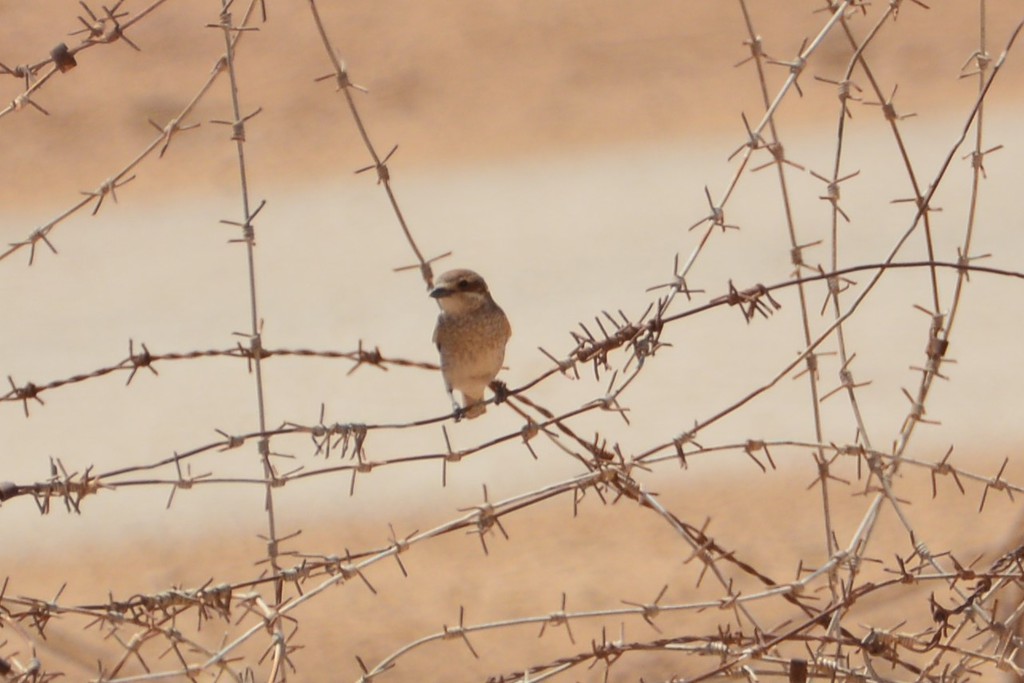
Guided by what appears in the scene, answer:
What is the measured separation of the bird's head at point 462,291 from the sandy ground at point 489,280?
1.04 meters

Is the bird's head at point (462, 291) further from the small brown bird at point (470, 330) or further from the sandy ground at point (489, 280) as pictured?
the sandy ground at point (489, 280)

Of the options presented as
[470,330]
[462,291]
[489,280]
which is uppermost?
[489,280]

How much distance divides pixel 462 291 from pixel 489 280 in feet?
19.3

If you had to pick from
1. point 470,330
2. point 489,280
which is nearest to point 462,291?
point 470,330

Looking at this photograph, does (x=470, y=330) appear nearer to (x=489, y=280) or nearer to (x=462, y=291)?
(x=462, y=291)

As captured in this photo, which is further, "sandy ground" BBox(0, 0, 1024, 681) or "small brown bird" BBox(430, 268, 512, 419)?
"sandy ground" BBox(0, 0, 1024, 681)

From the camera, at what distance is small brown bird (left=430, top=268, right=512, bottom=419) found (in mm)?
4508

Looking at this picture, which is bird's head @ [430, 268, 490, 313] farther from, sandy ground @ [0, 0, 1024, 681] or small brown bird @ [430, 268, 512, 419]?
sandy ground @ [0, 0, 1024, 681]

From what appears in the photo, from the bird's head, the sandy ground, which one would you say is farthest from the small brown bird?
the sandy ground

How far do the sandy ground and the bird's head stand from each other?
104 cm

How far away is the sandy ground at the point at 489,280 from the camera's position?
7.07 metres

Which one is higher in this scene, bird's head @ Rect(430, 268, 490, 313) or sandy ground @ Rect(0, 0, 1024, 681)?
sandy ground @ Rect(0, 0, 1024, 681)

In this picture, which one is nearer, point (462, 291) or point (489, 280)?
point (462, 291)

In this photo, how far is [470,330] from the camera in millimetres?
4516
